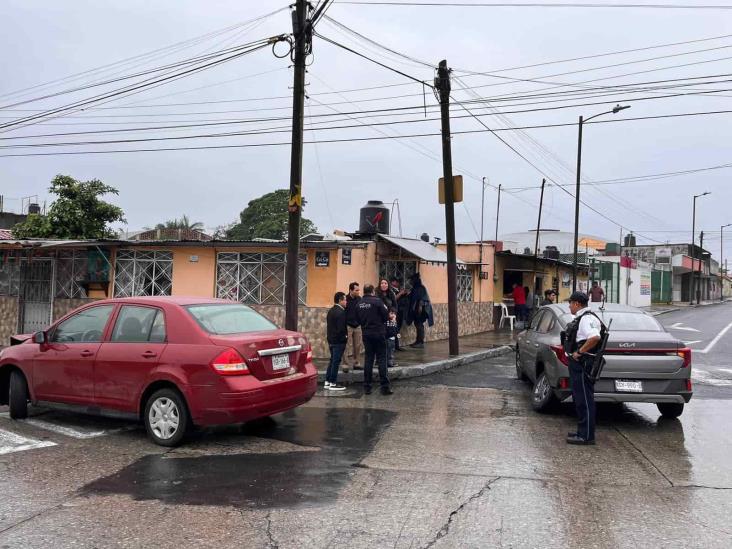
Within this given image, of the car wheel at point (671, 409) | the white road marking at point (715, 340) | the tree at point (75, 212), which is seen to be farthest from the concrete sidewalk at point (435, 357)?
the tree at point (75, 212)

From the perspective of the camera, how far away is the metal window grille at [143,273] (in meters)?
14.0

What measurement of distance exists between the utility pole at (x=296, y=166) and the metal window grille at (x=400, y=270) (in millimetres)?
4012

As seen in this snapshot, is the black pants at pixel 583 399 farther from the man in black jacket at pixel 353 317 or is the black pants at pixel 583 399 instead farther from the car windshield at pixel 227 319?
the man in black jacket at pixel 353 317

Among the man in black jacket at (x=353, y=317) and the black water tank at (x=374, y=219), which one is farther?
the black water tank at (x=374, y=219)

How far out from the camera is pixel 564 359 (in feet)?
24.0

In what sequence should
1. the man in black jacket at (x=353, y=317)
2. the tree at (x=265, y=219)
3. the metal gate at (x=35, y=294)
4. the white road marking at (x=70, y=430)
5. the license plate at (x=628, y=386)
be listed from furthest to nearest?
the tree at (x=265, y=219) → the metal gate at (x=35, y=294) → the man in black jacket at (x=353, y=317) → the license plate at (x=628, y=386) → the white road marking at (x=70, y=430)

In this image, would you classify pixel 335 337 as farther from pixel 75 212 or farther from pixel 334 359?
pixel 75 212

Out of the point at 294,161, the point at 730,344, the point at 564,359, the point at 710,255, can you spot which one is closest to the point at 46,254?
the point at 294,161

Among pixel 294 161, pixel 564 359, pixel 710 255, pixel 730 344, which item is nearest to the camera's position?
pixel 564 359

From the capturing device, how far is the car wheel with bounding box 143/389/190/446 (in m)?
6.11

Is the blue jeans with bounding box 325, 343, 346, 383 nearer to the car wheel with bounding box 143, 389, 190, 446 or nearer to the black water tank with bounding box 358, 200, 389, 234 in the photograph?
the car wheel with bounding box 143, 389, 190, 446

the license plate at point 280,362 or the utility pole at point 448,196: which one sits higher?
the utility pole at point 448,196

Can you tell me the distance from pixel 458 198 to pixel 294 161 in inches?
178

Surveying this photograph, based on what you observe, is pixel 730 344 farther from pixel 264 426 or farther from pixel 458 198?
pixel 264 426
